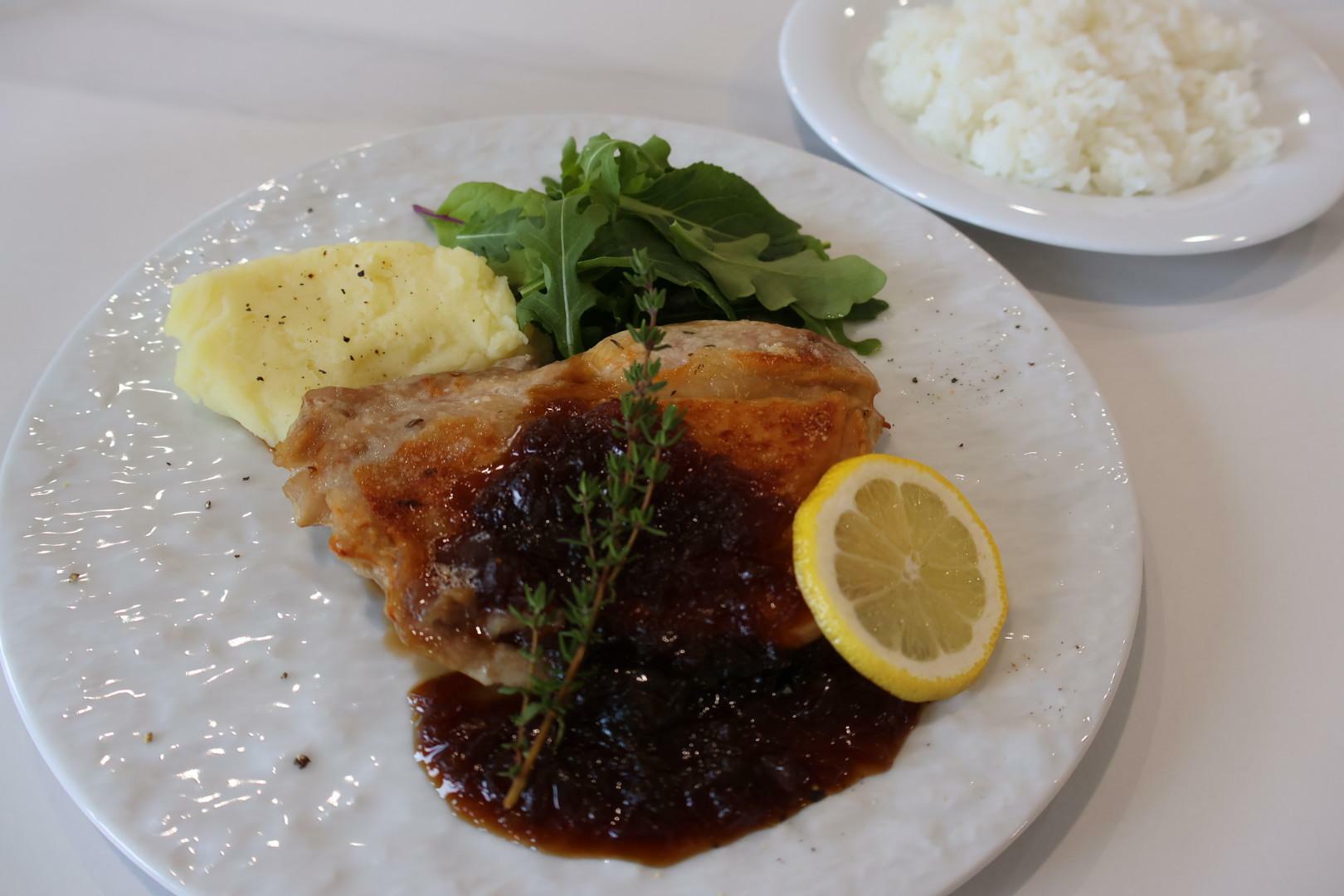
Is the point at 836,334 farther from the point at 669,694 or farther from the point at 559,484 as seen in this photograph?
the point at 669,694

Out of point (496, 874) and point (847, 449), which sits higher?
point (847, 449)

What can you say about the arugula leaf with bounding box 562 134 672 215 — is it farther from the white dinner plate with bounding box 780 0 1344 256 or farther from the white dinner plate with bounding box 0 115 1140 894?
the white dinner plate with bounding box 780 0 1344 256

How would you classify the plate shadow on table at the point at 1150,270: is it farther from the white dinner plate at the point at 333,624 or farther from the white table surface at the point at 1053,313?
the white dinner plate at the point at 333,624

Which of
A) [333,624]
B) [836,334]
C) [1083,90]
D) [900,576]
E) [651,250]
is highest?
[1083,90]

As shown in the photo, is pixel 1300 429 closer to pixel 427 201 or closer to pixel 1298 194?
pixel 1298 194

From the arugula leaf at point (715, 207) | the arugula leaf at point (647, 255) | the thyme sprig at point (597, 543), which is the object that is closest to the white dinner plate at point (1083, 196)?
the arugula leaf at point (715, 207)

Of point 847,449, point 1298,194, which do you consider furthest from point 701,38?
point 847,449

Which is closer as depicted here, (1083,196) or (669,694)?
(669,694)

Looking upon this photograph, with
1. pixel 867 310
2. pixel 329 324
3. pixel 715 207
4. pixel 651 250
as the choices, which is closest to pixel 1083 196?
pixel 867 310
